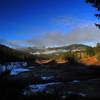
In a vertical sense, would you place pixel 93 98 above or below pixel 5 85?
below

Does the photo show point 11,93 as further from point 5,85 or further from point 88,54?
point 88,54

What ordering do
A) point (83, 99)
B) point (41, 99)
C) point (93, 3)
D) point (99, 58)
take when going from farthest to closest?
1. point (99, 58)
2. point (93, 3)
3. point (83, 99)
4. point (41, 99)

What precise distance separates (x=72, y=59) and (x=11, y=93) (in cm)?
8826

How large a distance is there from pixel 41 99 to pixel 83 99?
4226mm

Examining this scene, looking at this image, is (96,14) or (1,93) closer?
(1,93)

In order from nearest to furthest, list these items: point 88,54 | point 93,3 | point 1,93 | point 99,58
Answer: point 1,93
point 93,3
point 99,58
point 88,54

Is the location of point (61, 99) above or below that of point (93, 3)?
below

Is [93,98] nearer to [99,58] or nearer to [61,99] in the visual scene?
[61,99]

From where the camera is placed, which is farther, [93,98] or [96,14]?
[96,14]

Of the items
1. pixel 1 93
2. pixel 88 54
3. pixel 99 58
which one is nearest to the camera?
pixel 1 93

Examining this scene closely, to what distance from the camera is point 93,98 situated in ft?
52.0

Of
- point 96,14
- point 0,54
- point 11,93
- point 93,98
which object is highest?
point 96,14

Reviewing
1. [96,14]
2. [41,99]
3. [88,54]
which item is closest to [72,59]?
[88,54]

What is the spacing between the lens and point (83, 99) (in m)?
15.0
